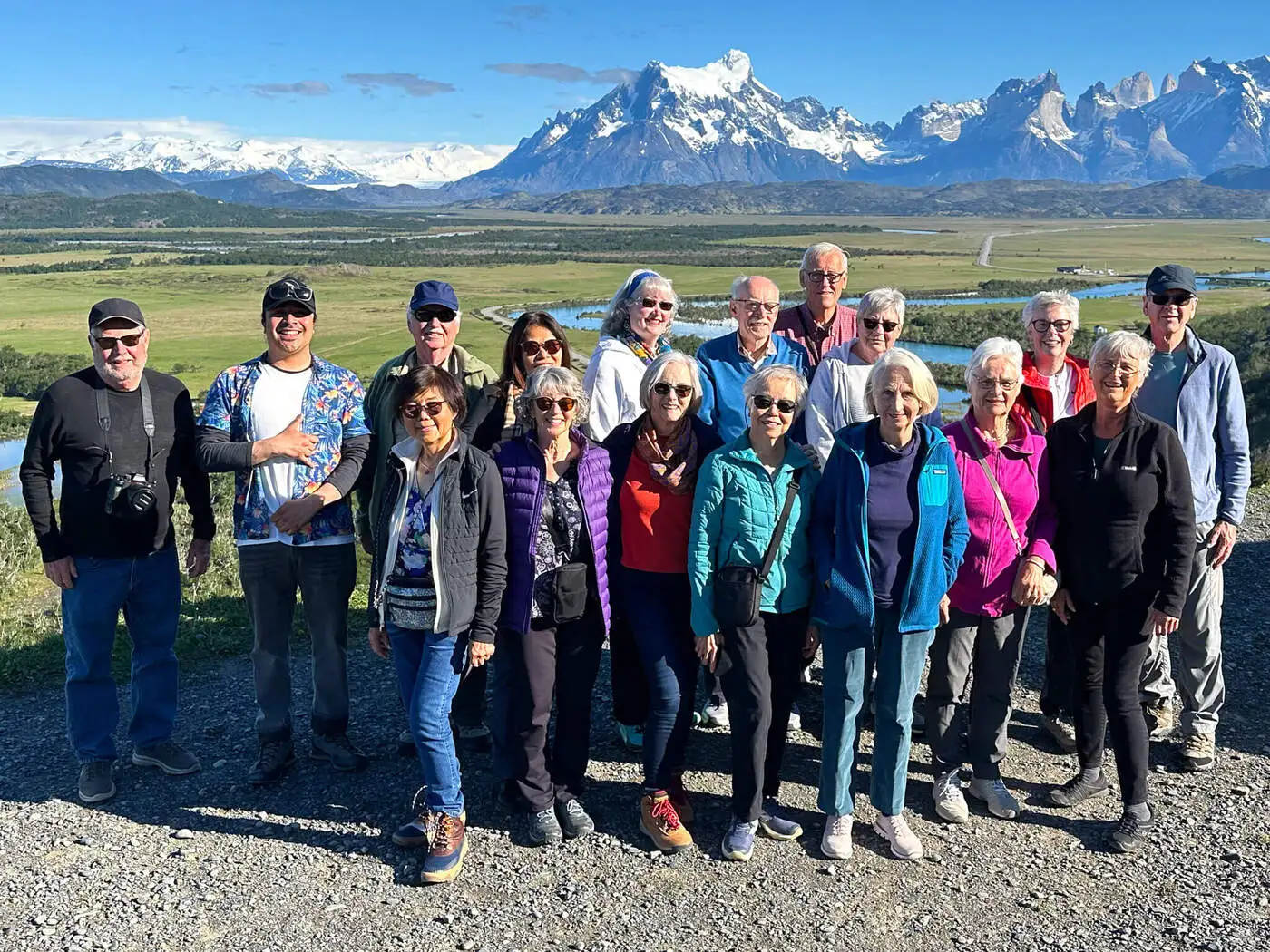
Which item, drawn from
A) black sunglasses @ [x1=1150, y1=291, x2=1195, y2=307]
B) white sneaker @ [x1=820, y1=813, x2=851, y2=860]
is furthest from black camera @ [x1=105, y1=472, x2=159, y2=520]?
black sunglasses @ [x1=1150, y1=291, x2=1195, y2=307]

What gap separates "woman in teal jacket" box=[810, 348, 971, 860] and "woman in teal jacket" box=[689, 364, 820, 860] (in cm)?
14

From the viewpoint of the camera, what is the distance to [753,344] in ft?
20.4

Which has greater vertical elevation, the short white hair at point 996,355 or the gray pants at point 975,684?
the short white hair at point 996,355

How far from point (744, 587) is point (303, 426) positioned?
2701 mm

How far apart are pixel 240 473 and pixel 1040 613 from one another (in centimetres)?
734

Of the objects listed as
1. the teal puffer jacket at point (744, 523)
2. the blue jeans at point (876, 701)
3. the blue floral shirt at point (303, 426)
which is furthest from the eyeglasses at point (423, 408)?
the blue jeans at point (876, 701)

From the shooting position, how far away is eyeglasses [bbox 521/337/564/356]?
5961 millimetres

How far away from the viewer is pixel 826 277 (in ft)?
21.8

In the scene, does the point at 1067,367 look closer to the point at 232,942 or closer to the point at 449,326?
the point at 449,326

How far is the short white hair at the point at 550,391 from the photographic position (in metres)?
5.28

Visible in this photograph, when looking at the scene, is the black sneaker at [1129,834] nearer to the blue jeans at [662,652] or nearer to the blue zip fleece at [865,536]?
the blue zip fleece at [865,536]

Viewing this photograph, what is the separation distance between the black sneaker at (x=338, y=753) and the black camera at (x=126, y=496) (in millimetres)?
1796

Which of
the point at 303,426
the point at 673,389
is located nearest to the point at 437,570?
the point at 303,426

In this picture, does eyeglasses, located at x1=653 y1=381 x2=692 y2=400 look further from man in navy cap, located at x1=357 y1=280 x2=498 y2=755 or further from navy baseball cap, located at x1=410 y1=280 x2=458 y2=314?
navy baseball cap, located at x1=410 y1=280 x2=458 y2=314
